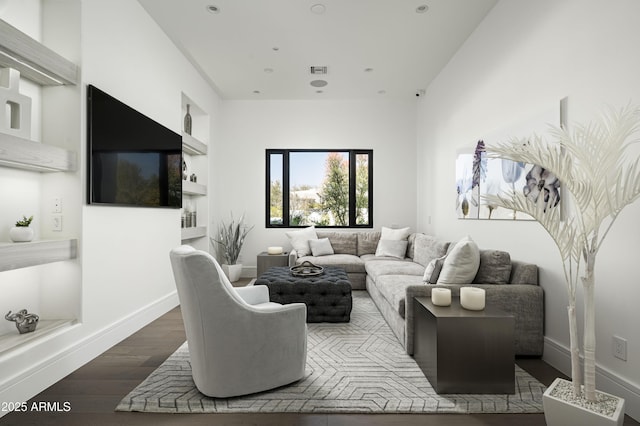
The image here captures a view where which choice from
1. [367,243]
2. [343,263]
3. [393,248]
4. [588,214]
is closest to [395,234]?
[393,248]

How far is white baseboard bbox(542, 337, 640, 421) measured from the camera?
6.31ft

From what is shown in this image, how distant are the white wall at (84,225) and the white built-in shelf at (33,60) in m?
0.10

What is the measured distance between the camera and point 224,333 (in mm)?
2029

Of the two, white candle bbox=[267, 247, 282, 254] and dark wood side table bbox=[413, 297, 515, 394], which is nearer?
dark wood side table bbox=[413, 297, 515, 394]

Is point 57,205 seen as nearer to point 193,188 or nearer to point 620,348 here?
point 193,188

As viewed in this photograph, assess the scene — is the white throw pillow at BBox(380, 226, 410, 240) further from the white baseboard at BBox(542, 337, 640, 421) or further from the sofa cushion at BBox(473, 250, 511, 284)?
the white baseboard at BBox(542, 337, 640, 421)

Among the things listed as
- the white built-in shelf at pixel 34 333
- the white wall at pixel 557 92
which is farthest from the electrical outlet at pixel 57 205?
the white wall at pixel 557 92

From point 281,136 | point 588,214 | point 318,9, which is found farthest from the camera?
point 281,136

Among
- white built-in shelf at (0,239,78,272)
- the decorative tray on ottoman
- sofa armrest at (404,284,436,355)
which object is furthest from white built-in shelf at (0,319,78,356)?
sofa armrest at (404,284,436,355)

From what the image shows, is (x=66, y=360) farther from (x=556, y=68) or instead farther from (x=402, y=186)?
(x=402, y=186)

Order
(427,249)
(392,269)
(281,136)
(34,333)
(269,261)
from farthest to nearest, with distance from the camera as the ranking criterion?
1. (281,136)
2. (269,261)
3. (427,249)
4. (392,269)
5. (34,333)

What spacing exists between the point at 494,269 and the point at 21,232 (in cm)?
343

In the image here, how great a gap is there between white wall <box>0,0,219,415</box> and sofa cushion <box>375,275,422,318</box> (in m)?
2.46

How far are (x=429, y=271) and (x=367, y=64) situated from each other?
3.03 meters
